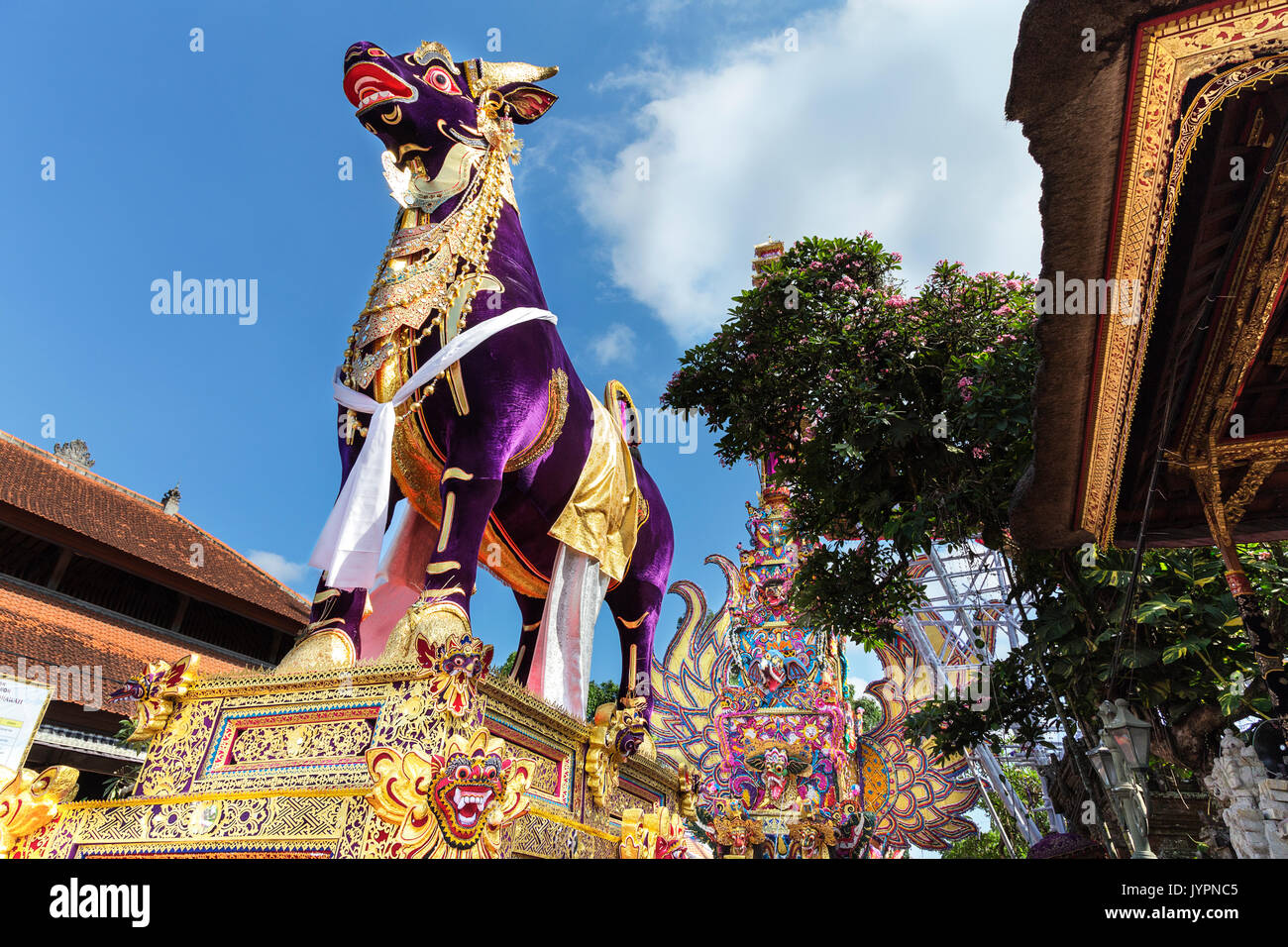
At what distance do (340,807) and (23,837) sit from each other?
132 centimetres

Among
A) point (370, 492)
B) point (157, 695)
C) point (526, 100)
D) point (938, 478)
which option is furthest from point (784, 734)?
point (526, 100)

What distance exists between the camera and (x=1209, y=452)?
4.73 m

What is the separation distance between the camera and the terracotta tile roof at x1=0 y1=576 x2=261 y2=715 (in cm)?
1048

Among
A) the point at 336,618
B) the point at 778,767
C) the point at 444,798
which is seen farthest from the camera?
the point at 778,767

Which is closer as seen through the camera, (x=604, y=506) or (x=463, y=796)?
(x=463, y=796)

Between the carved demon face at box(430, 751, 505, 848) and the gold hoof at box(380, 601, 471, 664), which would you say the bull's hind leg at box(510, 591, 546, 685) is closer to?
the gold hoof at box(380, 601, 471, 664)

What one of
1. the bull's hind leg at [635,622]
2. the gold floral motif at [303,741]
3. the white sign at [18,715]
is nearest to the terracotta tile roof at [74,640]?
the white sign at [18,715]

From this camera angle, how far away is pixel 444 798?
2551mm

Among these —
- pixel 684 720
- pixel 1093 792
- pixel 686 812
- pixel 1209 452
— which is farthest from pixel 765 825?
pixel 1209 452

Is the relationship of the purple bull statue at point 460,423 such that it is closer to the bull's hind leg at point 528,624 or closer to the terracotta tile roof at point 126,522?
the bull's hind leg at point 528,624

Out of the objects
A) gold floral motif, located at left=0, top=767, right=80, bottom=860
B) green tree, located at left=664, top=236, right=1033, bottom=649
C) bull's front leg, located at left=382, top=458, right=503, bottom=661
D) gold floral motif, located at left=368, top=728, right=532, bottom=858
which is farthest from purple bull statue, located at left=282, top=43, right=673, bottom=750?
green tree, located at left=664, top=236, right=1033, bottom=649

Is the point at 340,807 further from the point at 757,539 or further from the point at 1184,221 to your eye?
the point at 757,539

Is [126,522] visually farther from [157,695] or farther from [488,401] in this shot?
[488,401]

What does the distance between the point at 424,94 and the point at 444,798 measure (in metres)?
3.34
